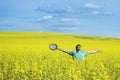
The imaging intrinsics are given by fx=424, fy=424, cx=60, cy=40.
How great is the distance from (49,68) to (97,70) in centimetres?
171

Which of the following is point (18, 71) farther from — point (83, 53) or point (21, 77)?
point (83, 53)

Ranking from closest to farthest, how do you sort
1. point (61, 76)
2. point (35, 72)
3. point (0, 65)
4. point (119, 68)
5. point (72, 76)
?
point (72, 76)
point (61, 76)
point (35, 72)
point (119, 68)
point (0, 65)

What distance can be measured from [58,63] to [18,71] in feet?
6.03

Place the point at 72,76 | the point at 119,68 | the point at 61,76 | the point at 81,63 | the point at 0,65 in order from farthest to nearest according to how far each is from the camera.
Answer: the point at 0,65 → the point at 81,63 → the point at 119,68 → the point at 61,76 → the point at 72,76

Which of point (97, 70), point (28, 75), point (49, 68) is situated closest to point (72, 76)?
point (97, 70)

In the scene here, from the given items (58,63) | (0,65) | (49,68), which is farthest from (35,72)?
(0,65)

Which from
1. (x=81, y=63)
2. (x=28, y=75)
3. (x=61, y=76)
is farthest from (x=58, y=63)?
(x=61, y=76)

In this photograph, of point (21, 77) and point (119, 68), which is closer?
point (21, 77)

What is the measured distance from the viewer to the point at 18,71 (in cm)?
940

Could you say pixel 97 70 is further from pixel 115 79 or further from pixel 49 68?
pixel 49 68

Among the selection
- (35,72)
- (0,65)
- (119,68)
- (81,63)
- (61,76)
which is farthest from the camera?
(0,65)

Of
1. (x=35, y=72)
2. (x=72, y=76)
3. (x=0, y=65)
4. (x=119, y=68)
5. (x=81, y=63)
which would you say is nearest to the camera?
(x=72, y=76)

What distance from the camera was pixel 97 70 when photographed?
8930mm

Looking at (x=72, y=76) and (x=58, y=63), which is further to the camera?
(x=58, y=63)
